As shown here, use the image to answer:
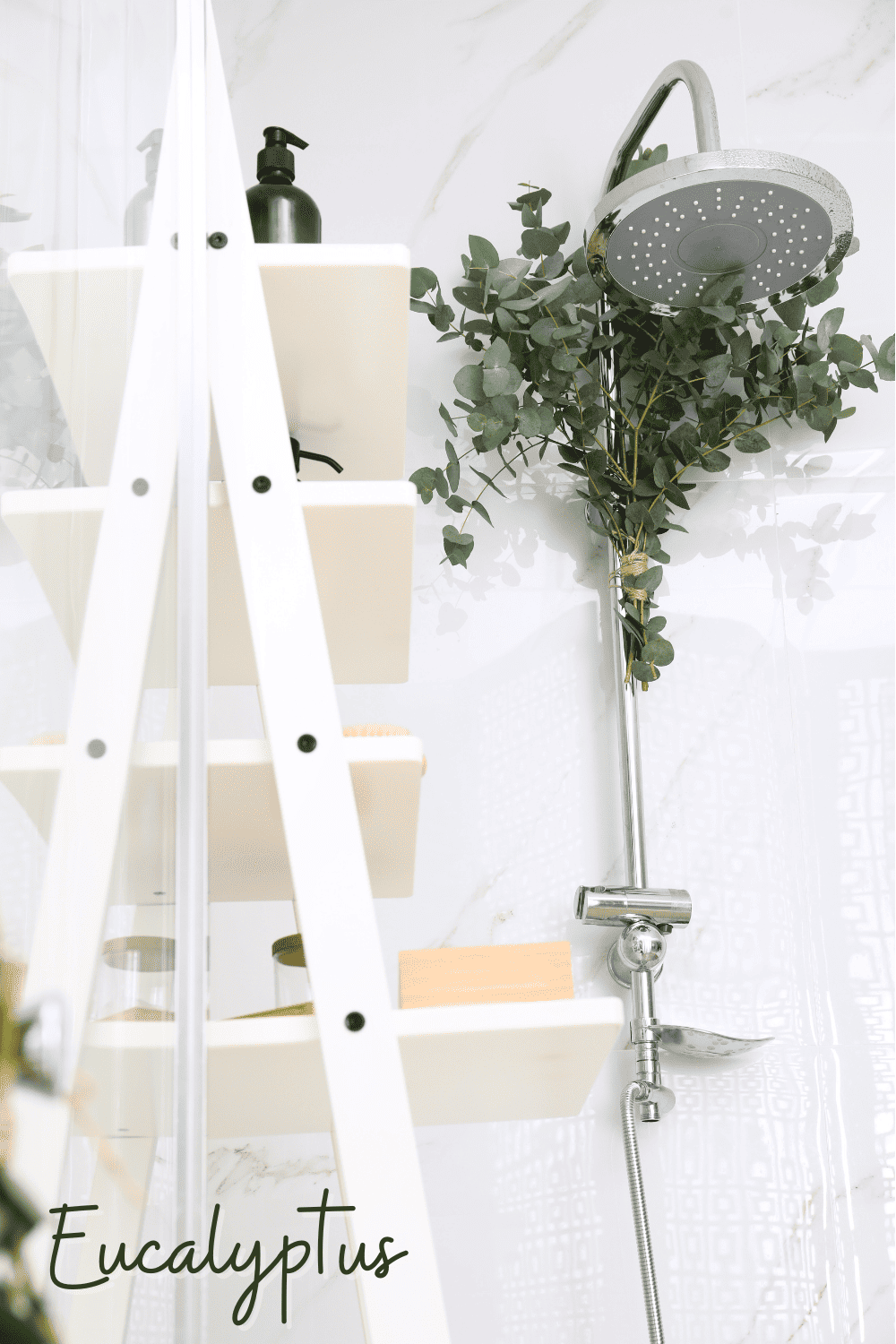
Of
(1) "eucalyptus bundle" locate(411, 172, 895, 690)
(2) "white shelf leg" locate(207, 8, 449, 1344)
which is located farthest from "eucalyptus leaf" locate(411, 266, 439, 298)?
(2) "white shelf leg" locate(207, 8, 449, 1344)

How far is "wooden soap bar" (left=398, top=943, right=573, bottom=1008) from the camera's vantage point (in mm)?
745

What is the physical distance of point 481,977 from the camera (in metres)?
0.75

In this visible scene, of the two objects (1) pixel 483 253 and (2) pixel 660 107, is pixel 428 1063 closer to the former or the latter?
(1) pixel 483 253

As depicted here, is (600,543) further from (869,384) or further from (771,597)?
(869,384)

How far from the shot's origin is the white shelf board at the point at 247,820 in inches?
20.5

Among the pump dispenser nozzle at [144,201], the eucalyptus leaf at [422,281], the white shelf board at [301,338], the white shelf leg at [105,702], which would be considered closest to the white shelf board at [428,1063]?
the white shelf leg at [105,702]

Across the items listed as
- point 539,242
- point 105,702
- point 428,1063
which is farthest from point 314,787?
point 539,242

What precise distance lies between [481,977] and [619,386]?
823mm

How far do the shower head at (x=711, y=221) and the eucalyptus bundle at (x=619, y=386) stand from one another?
0.05 m

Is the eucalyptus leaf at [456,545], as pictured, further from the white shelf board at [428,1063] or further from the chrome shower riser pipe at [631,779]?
the white shelf board at [428,1063]

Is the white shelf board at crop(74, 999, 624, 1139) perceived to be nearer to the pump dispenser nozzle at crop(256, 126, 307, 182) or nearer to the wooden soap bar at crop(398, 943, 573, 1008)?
the wooden soap bar at crop(398, 943, 573, 1008)

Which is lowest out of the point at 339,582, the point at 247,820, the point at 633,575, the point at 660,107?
the point at 247,820

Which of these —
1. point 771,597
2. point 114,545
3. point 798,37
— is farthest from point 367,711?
point 798,37

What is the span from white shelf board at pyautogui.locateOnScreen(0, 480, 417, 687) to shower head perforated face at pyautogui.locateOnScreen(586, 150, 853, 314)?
0.50 m
